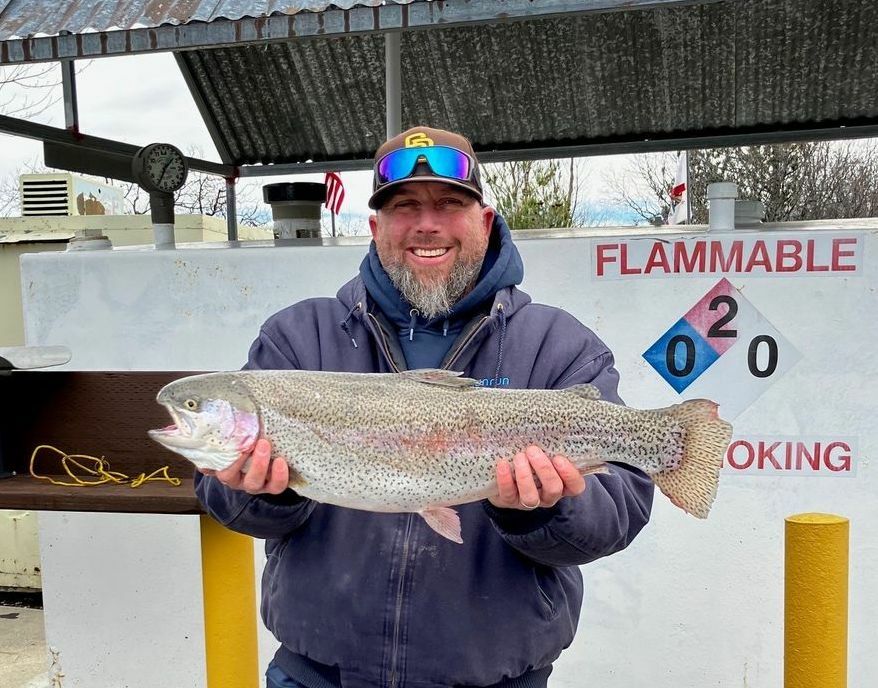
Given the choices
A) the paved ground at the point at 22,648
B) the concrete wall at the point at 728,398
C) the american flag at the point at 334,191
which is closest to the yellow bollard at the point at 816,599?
the concrete wall at the point at 728,398

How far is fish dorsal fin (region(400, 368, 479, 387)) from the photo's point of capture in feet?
7.91

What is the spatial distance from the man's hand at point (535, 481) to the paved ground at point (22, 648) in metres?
4.20

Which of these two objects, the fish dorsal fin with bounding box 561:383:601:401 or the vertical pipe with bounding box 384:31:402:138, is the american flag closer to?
the vertical pipe with bounding box 384:31:402:138

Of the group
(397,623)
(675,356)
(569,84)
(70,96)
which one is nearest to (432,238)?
(397,623)

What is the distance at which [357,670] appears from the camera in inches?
97.7

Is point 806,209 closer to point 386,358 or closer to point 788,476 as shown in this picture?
point 788,476

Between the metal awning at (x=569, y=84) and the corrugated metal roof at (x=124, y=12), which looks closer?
the corrugated metal roof at (x=124, y=12)

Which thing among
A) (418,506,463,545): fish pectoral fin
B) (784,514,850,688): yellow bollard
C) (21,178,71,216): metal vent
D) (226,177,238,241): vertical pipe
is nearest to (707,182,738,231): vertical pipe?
(784,514,850,688): yellow bollard

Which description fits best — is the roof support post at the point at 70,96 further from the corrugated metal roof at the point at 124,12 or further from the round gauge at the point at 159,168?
the corrugated metal roof at the point at 124,12

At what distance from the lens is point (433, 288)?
2.67m

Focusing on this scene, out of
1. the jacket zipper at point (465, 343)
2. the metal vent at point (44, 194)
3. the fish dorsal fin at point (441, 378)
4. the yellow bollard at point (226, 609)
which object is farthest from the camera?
the metal vent at point (44, 194)

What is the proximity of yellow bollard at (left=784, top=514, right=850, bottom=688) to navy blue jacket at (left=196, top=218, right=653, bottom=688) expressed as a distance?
3.29 feet

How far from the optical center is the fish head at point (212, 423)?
2340 mm

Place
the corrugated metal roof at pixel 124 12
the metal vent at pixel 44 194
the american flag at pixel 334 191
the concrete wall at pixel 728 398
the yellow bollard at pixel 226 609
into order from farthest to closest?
the metal vent at pixel 44 194, the american flag at pixel 334 191, the concrete wall at pixel 728 398, the yellow bollard at pixel 226 609, the corrugated metal roof at pixel 124 12
